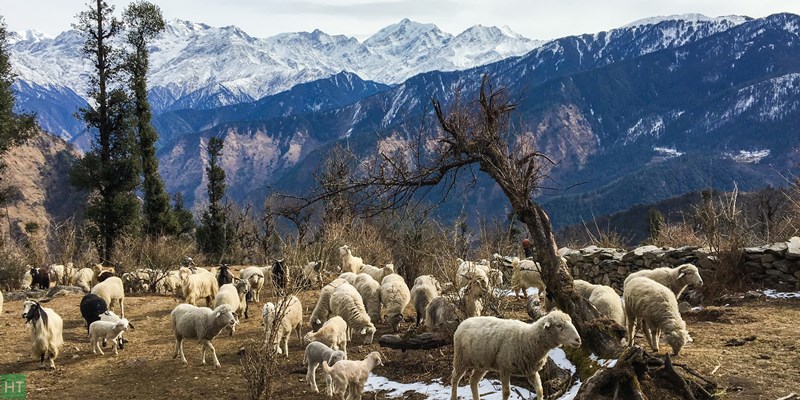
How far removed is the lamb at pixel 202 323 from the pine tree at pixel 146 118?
18.5 meters

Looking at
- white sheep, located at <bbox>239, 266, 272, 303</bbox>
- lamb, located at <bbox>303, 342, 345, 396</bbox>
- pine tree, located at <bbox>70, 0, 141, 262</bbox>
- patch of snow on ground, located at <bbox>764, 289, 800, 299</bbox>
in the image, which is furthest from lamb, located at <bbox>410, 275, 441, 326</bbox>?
pine tree, located at <bbox>70, 0, 141, 262</bbox>

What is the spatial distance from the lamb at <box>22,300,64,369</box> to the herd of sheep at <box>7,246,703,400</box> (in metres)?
0.02

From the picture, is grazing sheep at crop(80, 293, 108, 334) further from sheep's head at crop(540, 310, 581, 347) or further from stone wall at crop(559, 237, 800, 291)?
stone wall at crop(559, 237, 800, 291)

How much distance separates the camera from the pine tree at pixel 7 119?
77.9 feet

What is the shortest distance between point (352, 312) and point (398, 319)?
1.23 metres

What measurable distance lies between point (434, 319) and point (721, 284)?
7.54m

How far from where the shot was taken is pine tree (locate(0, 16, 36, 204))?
2375 centimetres

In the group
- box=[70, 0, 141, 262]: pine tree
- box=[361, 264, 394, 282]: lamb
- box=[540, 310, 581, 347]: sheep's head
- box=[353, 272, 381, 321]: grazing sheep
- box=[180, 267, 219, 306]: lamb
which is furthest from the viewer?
box=[70, 0, 141, 262]: pine tree

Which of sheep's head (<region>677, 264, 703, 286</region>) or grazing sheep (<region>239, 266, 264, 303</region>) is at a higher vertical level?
sheep's head (<region>677, 264, 703, 286</region>)

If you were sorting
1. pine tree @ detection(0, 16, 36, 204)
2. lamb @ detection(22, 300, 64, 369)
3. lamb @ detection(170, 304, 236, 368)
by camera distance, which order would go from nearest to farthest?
lamb @ detection(170, 304, 236, 368)
lamb @ detection(22, 300, 64, 369)
pine tree @ detection(0, 16, 36, 204)

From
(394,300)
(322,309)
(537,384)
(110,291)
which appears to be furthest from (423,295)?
(110,291)

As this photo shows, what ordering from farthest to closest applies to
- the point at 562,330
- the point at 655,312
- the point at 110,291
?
the point at 110,291
the point at 655,312
the point at 562,330

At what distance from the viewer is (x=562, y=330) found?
7.11m

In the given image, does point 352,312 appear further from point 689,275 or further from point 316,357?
point 689,275
